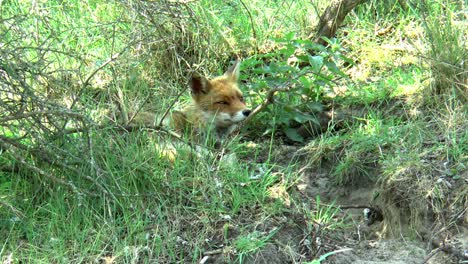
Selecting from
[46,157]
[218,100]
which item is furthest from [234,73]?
[46,157]

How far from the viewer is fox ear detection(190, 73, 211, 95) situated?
20.1ft

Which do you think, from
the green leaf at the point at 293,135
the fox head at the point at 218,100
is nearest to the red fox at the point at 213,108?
the fox head at the point at 218,100

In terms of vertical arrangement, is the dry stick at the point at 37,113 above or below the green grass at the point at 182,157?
above

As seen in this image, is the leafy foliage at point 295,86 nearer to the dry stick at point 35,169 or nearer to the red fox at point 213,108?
the red fox at point 213,108

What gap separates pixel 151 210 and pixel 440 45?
3.03 meters

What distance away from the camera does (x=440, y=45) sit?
570 centimetres

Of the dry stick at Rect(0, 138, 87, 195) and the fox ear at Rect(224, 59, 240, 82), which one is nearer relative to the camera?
the dry stick at Rect(0, 138, 87, 195)

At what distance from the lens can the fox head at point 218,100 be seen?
6.15 meters

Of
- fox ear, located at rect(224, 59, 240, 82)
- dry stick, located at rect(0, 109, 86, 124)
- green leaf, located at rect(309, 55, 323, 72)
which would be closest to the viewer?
dry stick, located at rect(0, 109, 86, 124)

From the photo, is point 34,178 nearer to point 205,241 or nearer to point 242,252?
point 205,241

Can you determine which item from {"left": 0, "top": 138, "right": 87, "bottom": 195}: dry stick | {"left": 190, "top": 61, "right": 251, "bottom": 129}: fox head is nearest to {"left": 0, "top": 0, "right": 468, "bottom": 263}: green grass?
{"left": 0, "top": 138, "right": 87, "bottom": 195}: dry stick

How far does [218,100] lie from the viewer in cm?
621

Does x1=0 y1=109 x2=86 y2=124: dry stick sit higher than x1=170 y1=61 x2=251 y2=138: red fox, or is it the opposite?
x1=0 y1=109 x2=86 y2=124: dry stick

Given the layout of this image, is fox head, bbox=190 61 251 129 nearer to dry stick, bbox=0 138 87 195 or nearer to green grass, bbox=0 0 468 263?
green grass, bbox=0 0 468 263
